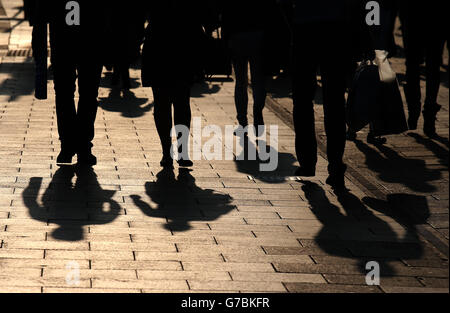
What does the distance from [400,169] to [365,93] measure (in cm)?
77

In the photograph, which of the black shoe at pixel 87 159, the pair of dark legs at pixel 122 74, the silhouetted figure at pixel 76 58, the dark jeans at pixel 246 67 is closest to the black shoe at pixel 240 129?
the dark jeans at pixel 246 67

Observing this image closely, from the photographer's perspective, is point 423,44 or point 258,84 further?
point 423,44

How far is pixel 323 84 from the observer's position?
24.6ft

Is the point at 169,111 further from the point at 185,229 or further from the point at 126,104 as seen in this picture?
the point at 126,104

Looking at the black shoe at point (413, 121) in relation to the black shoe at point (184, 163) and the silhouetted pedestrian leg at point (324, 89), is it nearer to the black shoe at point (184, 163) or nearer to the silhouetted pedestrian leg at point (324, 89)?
the silhouetted pedestrian leg at point (324, 89)

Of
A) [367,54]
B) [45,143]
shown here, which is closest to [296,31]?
[367,54]

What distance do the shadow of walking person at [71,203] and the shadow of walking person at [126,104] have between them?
108 inches

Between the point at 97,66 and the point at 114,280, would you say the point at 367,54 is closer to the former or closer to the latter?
the point at 97,66

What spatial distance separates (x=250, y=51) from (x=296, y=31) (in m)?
1.70

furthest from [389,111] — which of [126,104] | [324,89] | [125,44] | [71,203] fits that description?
[125,44]

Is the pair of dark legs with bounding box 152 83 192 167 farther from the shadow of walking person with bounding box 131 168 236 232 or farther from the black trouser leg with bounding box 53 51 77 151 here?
the black trouser leg with bounding box 53 51 77 151

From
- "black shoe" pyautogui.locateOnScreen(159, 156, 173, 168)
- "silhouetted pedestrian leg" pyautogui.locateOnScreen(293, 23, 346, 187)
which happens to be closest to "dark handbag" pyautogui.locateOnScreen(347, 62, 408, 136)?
"silhouetted pedestrian leg" pyautogui.locateOnScreen(293, 23, 346, 187)

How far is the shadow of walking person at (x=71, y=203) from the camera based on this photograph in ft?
20.6

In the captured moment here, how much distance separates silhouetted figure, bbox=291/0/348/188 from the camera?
7328 mm
